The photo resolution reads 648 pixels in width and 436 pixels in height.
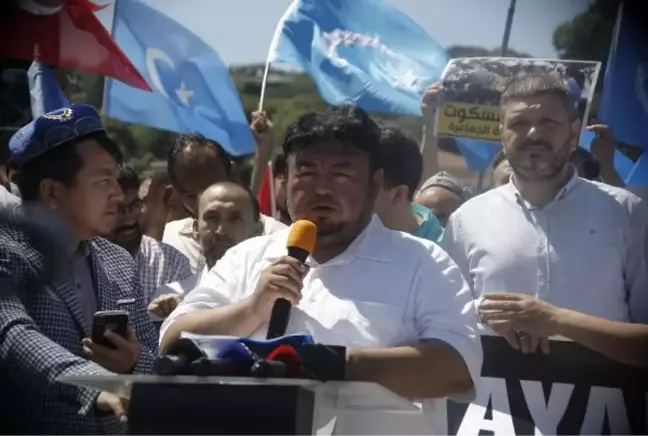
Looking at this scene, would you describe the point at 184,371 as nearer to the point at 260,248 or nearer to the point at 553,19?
the point at 260,248

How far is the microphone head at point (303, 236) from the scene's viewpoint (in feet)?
10.5

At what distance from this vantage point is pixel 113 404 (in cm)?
308

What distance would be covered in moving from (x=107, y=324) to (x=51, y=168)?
2.09 feet

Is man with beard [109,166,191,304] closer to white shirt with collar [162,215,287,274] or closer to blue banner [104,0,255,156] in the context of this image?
white shirt with collar [162,215,287,274]

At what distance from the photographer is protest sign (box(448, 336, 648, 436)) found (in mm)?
3965

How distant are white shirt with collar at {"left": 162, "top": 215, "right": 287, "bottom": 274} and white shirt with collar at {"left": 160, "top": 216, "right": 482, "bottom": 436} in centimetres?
143

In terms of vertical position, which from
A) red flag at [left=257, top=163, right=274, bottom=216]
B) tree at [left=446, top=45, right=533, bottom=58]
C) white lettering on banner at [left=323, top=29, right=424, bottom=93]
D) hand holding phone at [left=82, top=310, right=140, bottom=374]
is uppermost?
white lettering on banner at [left=323, top=29, right=424, bottom=93]

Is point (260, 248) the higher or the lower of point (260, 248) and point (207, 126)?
the lower

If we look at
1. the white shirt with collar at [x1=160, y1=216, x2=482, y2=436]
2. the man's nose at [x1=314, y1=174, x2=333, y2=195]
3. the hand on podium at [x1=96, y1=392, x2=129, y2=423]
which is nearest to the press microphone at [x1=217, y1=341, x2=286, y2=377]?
the hand on podium at [x1=96, y1=392, x2=129, y2=423]

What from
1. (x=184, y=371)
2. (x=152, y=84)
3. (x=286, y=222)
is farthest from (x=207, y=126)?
(x=184, y=371)

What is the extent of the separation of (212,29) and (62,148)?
2.60 m

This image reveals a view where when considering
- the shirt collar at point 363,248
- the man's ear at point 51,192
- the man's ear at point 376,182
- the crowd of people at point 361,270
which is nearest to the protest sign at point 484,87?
the crowd of people at point 361,270

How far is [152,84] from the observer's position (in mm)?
6457

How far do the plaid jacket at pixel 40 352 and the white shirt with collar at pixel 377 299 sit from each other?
0.28m
